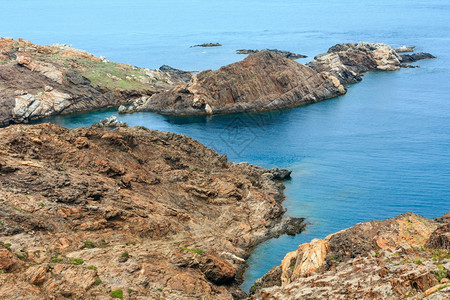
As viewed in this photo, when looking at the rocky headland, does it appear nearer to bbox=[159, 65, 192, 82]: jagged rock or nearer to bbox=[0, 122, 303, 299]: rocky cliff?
bbox=[159, 65, 192, 82]: jagged rock

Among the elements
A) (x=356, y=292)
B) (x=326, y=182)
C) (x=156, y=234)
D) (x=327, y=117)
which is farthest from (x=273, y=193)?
(x=327, y=117)

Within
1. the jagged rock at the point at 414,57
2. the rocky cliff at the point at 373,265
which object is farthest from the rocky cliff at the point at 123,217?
the jagged rock at the point at 414,57

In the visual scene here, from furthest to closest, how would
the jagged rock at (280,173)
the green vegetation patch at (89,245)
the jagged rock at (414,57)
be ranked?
the jagged rock at (414,57)
the jagged rock at (280,173)
the green vegetation patch at (89,245)

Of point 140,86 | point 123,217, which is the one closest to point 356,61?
point 140,86

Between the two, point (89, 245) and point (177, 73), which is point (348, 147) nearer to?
point (89, 245)

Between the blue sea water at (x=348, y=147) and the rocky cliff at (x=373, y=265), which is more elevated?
the rocky cliff at (x=373, y=265)

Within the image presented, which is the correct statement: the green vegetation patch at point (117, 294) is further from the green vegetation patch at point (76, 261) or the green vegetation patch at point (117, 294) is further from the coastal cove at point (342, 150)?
the coastal cove at point (342, 150)
